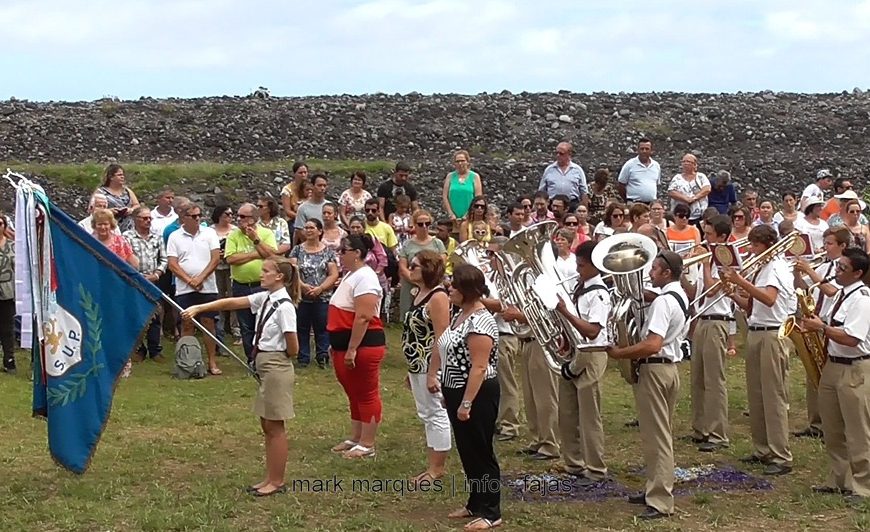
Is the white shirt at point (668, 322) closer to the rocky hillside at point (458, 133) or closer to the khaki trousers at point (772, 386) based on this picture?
the khaki trousers at point (772, 386)

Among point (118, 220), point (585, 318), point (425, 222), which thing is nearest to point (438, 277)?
point (585, 318)

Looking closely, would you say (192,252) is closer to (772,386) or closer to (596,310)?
(596,310)

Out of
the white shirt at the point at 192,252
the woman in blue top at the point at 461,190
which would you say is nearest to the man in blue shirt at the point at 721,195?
the woman in blue top at the point at 461,190

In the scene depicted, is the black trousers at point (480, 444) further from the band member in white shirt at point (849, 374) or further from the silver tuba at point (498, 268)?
the band member in white shirt at point (849, 374)

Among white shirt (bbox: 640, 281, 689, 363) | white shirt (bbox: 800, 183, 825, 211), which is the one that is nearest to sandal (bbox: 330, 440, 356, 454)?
white shirt (bbox: 640, 281, 689, 363)

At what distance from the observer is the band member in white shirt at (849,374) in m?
8.35

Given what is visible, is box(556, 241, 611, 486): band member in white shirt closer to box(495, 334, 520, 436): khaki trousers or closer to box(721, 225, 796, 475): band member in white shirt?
box(495, 334, 520, 436): khaki trousers

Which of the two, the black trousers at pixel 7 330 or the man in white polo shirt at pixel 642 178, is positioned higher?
the man in white polo shirt at pixel 642 178

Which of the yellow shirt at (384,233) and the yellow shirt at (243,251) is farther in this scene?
the yellow shirt at (384,233)

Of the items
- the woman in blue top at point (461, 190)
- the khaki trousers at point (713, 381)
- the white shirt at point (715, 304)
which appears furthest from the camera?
the woman in blue top at point (461, 190)

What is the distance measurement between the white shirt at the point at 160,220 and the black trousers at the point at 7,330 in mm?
1885

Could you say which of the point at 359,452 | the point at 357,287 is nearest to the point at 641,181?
the point at 357,287

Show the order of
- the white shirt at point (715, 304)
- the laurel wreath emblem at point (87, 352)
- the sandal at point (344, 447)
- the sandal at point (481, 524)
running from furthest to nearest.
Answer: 1. the white shirt at point (715, 304)
2. the sandal at point (344, 447)
3. the laurel wreath emblem at point (87, 352)
4. the sandal at point (481, 524)

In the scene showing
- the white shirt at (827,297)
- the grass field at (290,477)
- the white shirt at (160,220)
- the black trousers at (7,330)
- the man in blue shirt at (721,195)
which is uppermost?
the man in blue shirt at (721,195)
